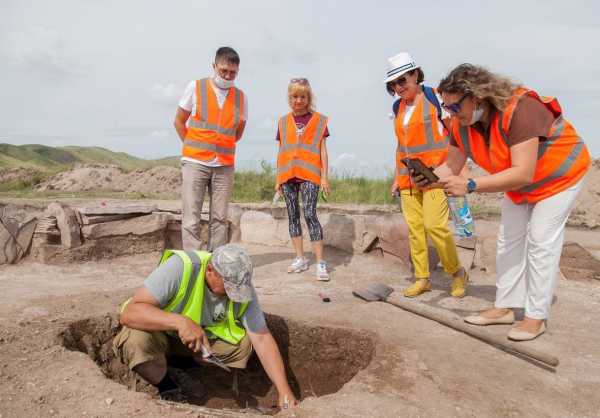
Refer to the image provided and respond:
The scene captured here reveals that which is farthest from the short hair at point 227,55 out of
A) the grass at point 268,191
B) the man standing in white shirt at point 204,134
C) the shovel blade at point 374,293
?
the grass at point 268,191

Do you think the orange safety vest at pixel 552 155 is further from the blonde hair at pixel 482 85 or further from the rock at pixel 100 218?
the rock at pixel 100 218

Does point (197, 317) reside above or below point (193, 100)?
below

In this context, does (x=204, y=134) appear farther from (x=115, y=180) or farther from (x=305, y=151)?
(x=115, y=180)

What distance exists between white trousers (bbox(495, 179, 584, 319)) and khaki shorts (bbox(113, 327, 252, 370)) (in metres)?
1.81

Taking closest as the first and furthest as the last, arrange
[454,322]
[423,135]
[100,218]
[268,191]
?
[454,322]
[423,135]
[100,218]
[268,191]

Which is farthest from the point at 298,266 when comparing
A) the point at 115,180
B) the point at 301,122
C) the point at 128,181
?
the point at 115,180

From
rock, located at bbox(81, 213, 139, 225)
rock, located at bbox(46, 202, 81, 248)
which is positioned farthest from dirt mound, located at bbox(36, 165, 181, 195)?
rock, located at bbox(46, 202, 81, 248)

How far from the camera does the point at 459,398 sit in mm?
2488

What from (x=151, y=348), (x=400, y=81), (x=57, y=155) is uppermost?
(x=57, y=155)

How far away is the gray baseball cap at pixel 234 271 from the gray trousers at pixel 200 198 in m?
1.97

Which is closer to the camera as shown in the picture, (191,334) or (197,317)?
(191,334)

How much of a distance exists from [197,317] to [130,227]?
336 centimetres

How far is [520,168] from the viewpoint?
283 cm

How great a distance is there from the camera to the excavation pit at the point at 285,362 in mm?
3256
